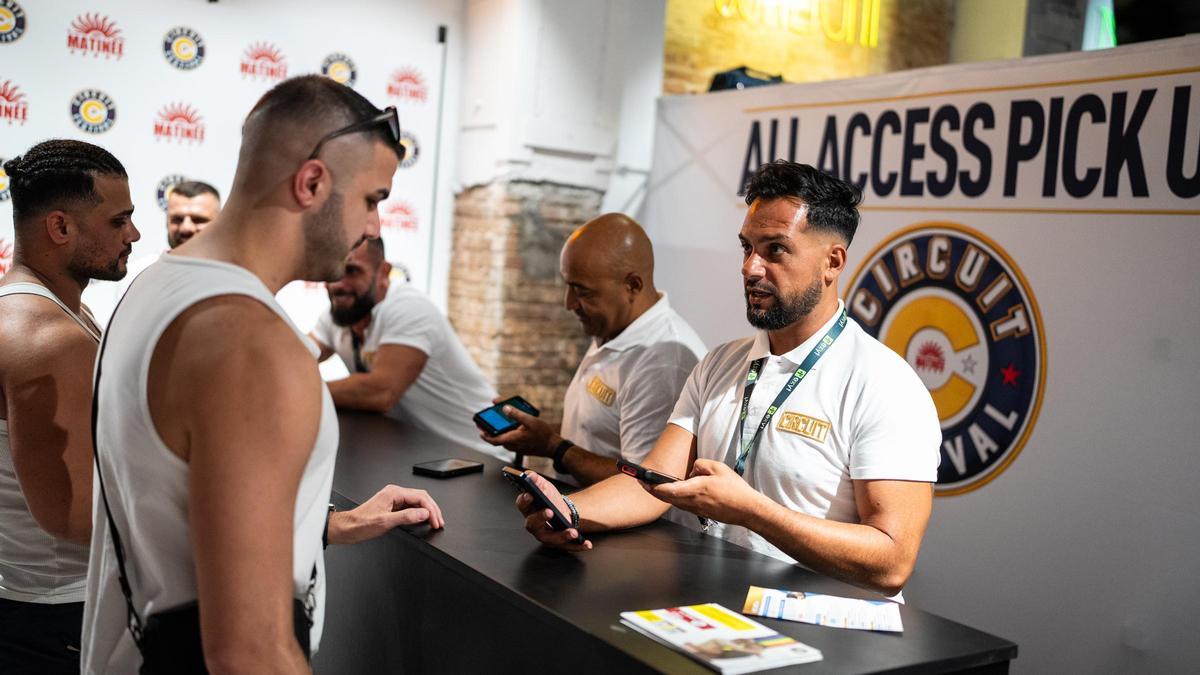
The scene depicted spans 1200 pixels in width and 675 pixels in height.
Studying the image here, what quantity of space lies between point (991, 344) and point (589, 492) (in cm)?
→ 227

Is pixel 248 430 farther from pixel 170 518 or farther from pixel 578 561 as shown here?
pixel 578 561

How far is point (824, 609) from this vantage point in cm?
176

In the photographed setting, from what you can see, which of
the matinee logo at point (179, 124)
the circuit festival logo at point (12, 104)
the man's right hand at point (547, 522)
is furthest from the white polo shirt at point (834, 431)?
the circuit festival logo at point (12, 104)

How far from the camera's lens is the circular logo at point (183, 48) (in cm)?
504

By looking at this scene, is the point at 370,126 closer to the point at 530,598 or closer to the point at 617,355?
the point at 530,598

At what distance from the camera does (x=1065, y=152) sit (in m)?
3.81

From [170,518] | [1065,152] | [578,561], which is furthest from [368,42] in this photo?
[170,518]

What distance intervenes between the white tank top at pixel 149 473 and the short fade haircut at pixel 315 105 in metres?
0.23

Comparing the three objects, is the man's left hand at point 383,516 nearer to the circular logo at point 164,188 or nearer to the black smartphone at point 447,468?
the black smartphone at point 447,468

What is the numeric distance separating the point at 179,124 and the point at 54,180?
314 cm

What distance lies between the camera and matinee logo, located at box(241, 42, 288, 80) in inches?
208

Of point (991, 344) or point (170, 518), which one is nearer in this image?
point (170, 518)

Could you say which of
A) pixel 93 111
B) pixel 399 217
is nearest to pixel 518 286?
pixel 399 217

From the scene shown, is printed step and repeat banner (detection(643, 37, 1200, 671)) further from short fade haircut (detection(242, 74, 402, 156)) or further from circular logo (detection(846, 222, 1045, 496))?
short fade haircut (detection(242, 74, 402, 156))
